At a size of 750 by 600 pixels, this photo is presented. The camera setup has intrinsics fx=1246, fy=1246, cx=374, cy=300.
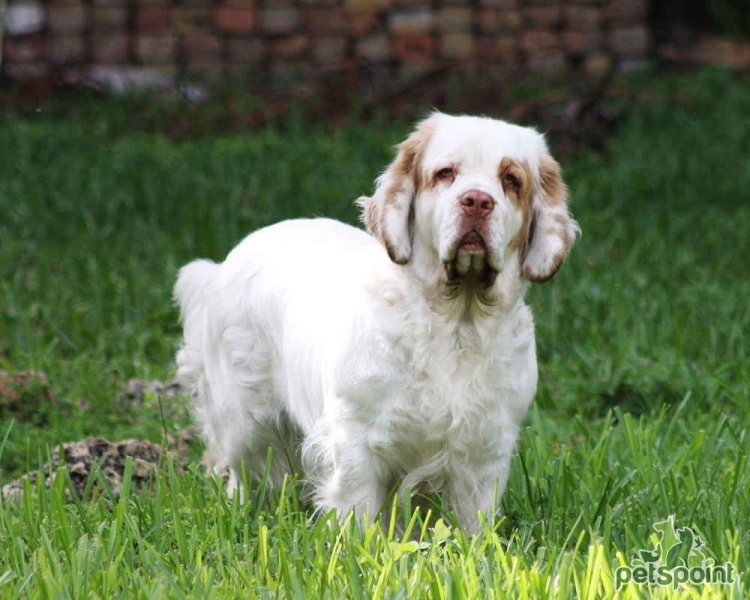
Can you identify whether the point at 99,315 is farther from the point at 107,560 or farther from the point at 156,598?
the point at 156,598

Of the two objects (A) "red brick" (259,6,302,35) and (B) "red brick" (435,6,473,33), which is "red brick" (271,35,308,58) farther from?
(B) "red brick" (435,6,473,33)

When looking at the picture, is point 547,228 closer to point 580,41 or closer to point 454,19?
point 454,19

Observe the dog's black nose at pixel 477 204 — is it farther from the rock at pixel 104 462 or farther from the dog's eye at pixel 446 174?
the rock at pixel 104 462

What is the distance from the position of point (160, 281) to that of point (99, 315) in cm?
49

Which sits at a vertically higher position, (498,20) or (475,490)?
(498,20)

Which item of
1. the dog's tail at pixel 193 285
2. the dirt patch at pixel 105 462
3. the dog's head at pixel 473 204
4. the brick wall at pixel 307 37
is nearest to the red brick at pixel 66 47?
the brick wall at pixel 307 37

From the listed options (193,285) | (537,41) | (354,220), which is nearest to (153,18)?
(537,41)

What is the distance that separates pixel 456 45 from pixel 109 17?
300cm

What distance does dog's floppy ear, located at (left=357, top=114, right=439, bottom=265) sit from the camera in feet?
11.1

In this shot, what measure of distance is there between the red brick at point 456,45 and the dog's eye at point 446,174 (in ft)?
25.5

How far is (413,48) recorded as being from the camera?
35.6ft

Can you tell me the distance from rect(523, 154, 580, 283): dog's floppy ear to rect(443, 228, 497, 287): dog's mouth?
5.7 inches

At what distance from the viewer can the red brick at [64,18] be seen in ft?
34.6

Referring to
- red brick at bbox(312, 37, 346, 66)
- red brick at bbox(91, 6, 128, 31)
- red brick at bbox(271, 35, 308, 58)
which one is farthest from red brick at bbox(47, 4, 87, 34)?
red brick at bbox(312, 37, 346, 66)
